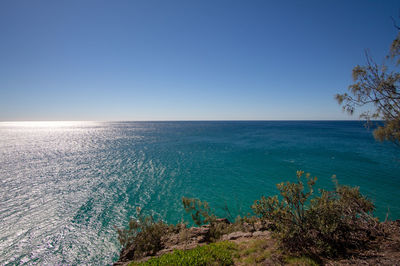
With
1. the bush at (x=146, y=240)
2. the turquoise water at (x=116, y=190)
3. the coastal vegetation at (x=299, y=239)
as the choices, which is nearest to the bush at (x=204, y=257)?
the coastal vegetation at (x=299, y=239)

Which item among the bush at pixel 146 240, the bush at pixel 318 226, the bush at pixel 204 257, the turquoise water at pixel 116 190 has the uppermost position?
the bush at pixel 318 226

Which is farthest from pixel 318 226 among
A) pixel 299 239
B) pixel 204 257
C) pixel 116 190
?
pixel 116 190

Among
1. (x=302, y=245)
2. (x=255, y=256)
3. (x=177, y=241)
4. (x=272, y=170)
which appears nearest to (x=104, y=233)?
(x=177, y=241)

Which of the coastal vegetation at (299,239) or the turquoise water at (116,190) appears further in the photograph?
the turquoise water at (116,190)

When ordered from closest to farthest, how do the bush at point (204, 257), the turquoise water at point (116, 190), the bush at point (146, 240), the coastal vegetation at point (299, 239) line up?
1. the coastal vegetation at point (299, 239)
2. the bush at point (204, 257)
3. the bush at point (146, 240)
4. the turquoise water at point (116, 190)

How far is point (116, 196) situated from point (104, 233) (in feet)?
22.3

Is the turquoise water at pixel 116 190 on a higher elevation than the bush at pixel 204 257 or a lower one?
lower

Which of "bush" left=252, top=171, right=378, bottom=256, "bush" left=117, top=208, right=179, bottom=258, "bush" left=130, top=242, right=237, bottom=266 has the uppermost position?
"bush" left=252, top=171, right=378, bottom=256

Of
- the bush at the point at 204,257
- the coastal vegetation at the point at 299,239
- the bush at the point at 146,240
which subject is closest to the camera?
the coastal vegetation at the point at 299,239

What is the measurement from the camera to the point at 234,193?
20906 mm

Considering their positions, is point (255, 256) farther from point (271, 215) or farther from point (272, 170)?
point (272, 170)

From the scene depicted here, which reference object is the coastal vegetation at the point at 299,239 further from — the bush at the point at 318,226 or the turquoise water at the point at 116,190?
the turquoise water at the point at 116,190

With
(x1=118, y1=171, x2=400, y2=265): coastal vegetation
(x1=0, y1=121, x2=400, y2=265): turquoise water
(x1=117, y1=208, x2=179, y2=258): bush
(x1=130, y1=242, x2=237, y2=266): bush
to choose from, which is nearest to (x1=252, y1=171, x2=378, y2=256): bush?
(x1=118, y1=171, x2=400, y2=265): coastal vegetation

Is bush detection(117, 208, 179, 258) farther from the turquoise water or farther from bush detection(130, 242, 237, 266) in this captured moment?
bush detection(130, 242, 237, 266)
